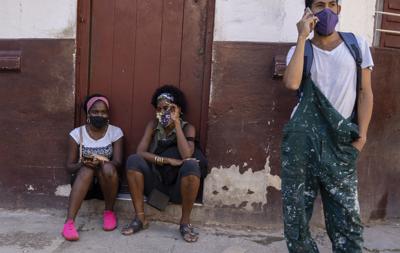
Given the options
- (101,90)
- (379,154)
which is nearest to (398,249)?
A: (379,154)

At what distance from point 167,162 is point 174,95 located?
586 mm

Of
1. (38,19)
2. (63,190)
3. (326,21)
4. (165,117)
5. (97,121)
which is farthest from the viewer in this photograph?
(63,190)

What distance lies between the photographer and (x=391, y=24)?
4.46 m

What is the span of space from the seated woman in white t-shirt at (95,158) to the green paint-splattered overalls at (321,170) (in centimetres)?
177

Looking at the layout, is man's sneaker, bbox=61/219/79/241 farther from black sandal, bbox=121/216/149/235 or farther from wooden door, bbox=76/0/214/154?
wooden door, bbox=76/0/214/154

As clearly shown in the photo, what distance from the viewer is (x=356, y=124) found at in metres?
2.87

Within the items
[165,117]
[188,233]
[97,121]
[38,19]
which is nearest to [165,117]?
[165,117]

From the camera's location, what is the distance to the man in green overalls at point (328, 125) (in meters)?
2.80

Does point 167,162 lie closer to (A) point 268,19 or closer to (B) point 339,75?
(A) point 268,19

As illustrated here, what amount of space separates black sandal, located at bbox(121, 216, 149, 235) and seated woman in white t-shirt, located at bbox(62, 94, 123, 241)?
14cm

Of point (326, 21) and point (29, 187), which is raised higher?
point (326, 21)

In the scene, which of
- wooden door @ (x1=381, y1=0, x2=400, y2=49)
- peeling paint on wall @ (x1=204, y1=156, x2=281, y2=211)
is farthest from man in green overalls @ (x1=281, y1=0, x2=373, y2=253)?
wooden door @ (x1=381, y1=0, x2=400, y2=49)

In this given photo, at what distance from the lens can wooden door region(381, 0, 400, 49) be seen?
4414mm

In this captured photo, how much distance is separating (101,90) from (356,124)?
2520 millimetres
